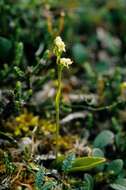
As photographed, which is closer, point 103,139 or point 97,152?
point 97,152

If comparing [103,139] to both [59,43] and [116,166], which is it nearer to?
[116,166]

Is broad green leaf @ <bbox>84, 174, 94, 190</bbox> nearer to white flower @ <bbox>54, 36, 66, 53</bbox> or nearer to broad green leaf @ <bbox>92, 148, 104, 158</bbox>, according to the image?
broad green leaf @ <bbox>92, 148, 104, 158</bbox>

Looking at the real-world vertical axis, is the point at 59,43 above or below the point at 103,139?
above

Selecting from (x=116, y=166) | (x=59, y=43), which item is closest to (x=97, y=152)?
(x=116, y=166)

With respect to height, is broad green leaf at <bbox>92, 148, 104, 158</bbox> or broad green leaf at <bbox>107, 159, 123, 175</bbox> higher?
broad green leaf at <bbox>92, 148, 104, 158</bbox>

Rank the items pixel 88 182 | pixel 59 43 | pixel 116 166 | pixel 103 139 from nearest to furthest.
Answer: pixel 59 43, pixel 88 182, pixel 116 166, pixel 103 139

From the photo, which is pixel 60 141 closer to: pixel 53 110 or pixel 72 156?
pixel 53 110

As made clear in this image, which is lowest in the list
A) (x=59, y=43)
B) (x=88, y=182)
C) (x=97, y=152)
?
(x=88, y=182)

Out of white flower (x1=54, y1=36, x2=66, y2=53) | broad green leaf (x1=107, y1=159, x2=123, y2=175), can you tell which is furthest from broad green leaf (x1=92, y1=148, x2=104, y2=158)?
white flower (x1=54, y1=36, x2=66, y2=53)

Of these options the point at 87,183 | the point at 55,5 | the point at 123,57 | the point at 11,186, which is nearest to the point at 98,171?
the point at 87,183
